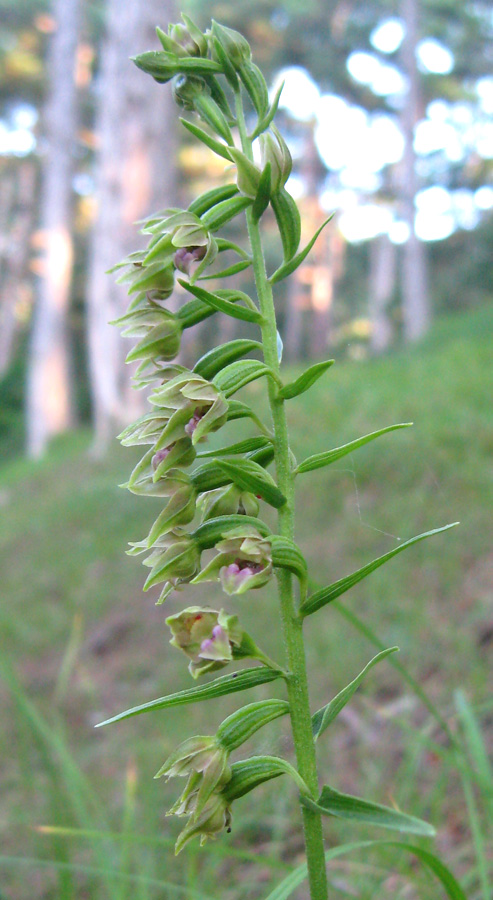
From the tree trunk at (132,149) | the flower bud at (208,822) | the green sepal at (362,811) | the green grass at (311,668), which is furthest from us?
the tree trunk at (132,149)

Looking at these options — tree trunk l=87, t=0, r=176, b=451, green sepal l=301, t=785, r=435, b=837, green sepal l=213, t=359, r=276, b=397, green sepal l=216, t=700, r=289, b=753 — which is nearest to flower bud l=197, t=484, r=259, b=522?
green sepal l=213, t=359, r=276, b=397

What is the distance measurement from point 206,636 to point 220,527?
0.12m

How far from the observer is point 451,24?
62.5ft

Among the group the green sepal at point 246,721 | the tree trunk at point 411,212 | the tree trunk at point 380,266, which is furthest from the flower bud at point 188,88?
the tree trunk at point 380,266

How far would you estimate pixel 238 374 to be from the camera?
913mm

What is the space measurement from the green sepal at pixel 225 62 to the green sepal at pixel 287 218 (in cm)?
18

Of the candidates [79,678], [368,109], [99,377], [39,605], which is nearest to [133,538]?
[39,605]

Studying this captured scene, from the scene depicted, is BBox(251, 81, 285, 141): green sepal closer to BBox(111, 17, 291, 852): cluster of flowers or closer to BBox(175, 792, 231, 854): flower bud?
BBox(111, 17, 291, 852): cluster of flowers

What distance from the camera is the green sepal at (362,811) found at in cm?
73

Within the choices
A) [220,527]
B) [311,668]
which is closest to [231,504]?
[220,527]

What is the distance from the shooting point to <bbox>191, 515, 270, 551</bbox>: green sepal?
859 millimetres

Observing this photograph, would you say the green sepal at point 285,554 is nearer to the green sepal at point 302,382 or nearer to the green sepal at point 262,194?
the green sepal at point 302,382

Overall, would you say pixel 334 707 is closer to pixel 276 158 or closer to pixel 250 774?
pixel 250 774

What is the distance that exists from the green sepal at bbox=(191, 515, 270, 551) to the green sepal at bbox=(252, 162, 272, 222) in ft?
1.22
